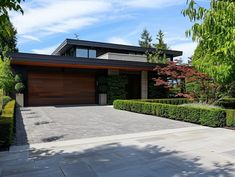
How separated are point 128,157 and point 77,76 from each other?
15419 millimetres

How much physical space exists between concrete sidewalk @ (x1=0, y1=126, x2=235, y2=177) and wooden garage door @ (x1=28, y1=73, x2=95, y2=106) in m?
12.5

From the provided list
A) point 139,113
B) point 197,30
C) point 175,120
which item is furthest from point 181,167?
point 139,113

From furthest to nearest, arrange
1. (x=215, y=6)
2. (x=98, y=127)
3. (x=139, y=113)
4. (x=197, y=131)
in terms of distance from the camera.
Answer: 1. (x=139, y=113)
2. (x=98, y=127)
3. (x=197, y=131)
4. (x=215, y=6)

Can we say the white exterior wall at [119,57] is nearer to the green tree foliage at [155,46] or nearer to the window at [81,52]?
the window at [81,52]

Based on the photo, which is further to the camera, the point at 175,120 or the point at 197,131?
Result: the point at 175,120

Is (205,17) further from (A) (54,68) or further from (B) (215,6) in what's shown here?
(A) (54,68)

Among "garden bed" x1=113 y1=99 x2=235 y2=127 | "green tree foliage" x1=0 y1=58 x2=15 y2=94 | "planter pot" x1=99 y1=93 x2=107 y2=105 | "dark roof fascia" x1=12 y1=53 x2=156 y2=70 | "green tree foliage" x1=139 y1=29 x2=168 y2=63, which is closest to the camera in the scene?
"garden bed" x1=113 y1=99 x2=235 y2=127

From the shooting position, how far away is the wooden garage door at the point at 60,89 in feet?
61.8

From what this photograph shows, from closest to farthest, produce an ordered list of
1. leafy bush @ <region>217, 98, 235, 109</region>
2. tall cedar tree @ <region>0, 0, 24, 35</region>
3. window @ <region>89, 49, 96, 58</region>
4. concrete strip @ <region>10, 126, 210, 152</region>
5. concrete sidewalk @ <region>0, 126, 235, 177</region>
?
tall cedar tree @ <region>0, 0, 24, 35</region> → concrete sidewalk @ <region>0, 126, 235, 177</region> → concrete strip @ <region>10, 126, 210, 152</region> → leafy bush @ <region>217, 98, 235, 109</region> → window @ <region>89, 49, 96, 58</region>

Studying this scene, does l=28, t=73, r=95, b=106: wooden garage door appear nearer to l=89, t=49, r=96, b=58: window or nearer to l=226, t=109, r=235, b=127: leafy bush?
l=89, t=49, r=96, b=58: window

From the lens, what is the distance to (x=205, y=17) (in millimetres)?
4484

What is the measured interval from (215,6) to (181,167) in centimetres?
305

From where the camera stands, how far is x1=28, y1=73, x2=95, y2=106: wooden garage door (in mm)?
18844

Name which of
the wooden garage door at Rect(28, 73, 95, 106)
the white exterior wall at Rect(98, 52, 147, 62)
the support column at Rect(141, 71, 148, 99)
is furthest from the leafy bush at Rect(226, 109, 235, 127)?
the white exterior wall at Rect(98, 52, 147, 62)
